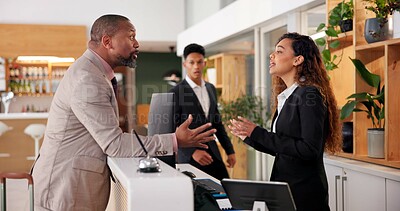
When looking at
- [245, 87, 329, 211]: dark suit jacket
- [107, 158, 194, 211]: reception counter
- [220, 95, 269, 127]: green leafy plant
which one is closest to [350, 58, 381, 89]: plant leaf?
[245, 87, 329, 211]: dark suit jacket

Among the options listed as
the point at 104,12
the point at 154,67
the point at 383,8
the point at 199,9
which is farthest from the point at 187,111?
the point at 154,67

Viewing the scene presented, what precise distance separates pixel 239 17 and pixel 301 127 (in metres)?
4.37

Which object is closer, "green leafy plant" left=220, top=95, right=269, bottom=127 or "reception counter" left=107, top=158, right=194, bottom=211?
"reception counter" left=107, top=158, right=194, bottom=211

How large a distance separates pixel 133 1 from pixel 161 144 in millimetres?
9508

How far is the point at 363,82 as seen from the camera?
3.92 m

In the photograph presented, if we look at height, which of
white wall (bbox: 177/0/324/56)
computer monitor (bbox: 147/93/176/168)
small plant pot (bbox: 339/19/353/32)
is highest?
white wall (bbox: 177/0/324/56)

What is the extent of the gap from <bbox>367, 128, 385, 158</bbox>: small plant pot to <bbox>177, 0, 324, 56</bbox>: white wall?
1407 millimetres

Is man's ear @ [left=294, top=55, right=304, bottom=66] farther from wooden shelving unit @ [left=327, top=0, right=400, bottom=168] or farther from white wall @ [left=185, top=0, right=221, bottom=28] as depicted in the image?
white wall @ [left=185, top=0, right=221, bottom=28]

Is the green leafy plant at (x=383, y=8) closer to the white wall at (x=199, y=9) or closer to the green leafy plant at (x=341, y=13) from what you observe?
the green leafy plant at (x=341, y=13)

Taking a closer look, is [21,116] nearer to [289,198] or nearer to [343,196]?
[343,196]

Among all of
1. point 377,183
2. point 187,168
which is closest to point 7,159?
point 187,168

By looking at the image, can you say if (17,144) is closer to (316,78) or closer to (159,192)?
(316,78)

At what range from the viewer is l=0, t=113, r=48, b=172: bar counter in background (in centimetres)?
964

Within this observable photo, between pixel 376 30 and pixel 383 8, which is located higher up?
pixel 383 8
